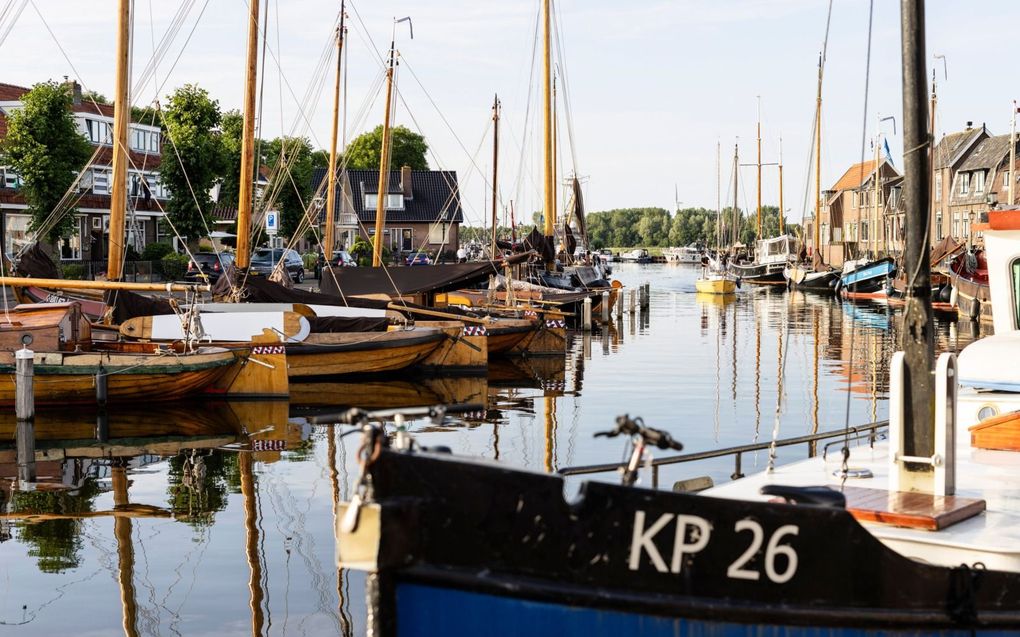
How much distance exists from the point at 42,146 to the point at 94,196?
16306 millimetres

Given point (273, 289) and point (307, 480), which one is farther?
point (273, 289)

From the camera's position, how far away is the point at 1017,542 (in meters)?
7.32

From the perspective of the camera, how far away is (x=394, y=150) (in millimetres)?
116750

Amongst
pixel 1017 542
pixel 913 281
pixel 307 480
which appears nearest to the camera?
pixel 1017 542

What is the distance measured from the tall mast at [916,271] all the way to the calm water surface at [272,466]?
1.67 m

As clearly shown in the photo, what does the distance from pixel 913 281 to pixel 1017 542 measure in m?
1.99

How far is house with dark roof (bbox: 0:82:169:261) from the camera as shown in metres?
59.6

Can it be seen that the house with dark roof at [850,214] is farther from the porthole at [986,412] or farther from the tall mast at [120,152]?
the porthole at [986,412]

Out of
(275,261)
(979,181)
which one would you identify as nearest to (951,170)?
(979,181)

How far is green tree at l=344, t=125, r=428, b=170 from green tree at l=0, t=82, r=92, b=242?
186ft

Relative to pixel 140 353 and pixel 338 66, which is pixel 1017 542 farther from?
pixel 338 66

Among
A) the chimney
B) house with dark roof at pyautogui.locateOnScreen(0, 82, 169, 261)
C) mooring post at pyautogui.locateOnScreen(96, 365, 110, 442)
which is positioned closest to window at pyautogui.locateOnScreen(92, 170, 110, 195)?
house with dark roof at pyautogui.locateOnScreen(0, 82, 169, 261)

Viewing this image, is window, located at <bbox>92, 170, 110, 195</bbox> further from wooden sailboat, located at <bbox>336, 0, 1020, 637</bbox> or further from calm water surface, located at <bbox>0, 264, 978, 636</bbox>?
wooden sailboat, located at <bbox>336, 0, 1020, 637</bbox>

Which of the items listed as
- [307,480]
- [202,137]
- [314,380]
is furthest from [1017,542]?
[202,137]
